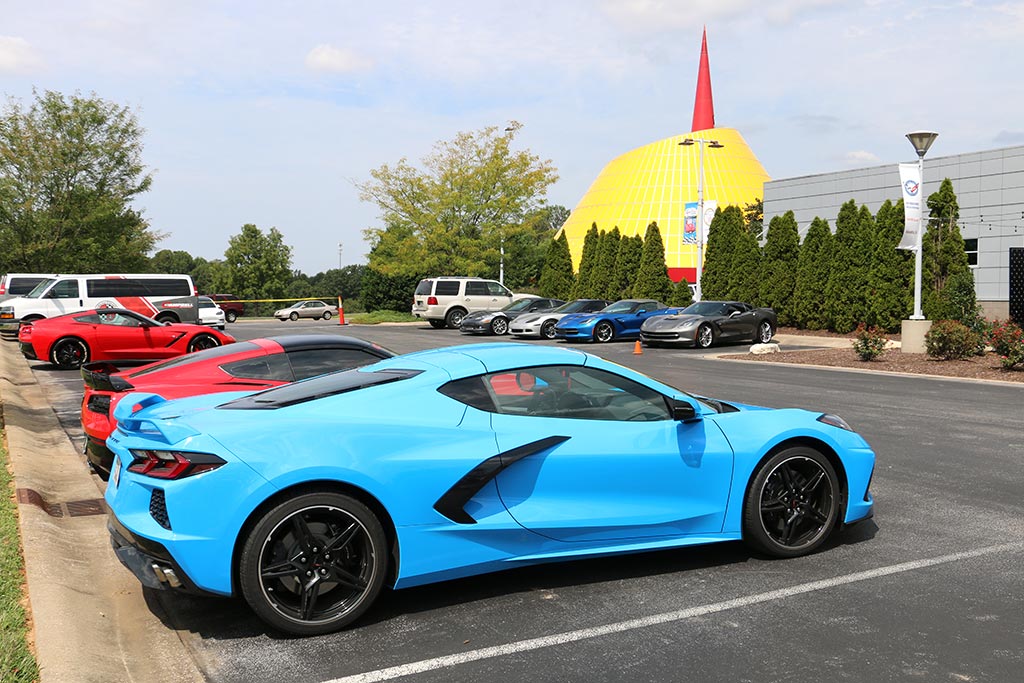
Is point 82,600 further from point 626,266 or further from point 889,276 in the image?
point 626,266

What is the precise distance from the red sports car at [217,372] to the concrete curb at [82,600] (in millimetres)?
536

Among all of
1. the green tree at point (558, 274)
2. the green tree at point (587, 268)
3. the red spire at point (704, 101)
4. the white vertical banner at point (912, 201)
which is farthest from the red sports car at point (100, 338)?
the red spire at point (704, 101)

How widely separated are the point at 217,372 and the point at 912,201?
19.2 meters

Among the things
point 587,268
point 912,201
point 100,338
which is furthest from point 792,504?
point 587,268

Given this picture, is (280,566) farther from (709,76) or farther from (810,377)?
(709,76)

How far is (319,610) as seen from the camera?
174 inches

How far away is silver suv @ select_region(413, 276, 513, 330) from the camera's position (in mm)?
37344

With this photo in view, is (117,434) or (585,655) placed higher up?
(117,434)

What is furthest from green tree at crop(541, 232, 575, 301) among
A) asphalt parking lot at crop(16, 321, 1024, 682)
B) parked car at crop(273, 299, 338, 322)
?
asphalt parking lot at crop(16, 321, 1024, 682)

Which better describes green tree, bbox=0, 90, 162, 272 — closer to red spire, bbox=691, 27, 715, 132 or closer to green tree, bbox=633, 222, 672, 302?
green tree, bbox=633, 222, 672, 302

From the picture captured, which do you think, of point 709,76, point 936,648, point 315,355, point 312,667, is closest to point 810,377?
point 315,355

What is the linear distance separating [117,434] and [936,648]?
4.26 metres

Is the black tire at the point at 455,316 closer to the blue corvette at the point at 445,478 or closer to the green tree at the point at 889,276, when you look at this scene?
the green tree at the point at 889,276

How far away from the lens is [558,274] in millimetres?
49531
